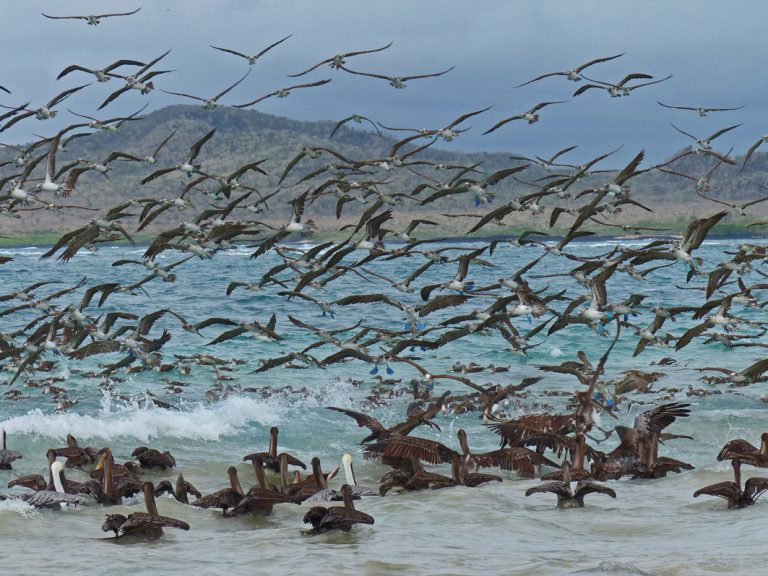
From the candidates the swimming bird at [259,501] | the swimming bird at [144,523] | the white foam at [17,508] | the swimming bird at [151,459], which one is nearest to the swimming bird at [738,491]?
the swimming bird at [259,501]

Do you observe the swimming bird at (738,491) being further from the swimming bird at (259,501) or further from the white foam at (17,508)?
the white foam at (17,508)

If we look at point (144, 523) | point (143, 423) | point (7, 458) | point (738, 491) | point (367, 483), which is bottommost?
point (367, 483)

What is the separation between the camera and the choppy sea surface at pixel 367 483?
11.2 metres

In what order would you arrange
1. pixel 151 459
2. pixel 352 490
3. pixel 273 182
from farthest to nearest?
pixel 273 182, pixel 151 459, pixel 352 490

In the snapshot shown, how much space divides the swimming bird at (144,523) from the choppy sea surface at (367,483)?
0.14 metres

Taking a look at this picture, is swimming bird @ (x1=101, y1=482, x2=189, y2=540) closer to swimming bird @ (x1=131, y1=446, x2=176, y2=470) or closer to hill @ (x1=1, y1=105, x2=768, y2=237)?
swimming bird @ (x1=131, y1=446, x2=176, y2=470)

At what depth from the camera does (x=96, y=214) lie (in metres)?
150

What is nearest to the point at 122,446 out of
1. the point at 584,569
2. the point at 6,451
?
the point at 6,451

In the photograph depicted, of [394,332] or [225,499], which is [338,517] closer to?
[225,499]

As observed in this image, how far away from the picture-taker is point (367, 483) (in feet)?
52.3

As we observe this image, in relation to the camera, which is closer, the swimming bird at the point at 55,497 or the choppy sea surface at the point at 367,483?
the choppy sea surface at the point at 367,483

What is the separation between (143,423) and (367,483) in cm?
567

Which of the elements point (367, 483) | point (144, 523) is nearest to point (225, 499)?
point (144, 523)

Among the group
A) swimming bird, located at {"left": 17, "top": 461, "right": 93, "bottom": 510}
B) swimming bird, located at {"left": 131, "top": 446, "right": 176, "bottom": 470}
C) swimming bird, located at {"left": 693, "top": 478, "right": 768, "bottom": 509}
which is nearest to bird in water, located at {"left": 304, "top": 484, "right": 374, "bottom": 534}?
swimming bird, located at {"left": 17, "top": 461, "right": 93, "bottom": 510}
